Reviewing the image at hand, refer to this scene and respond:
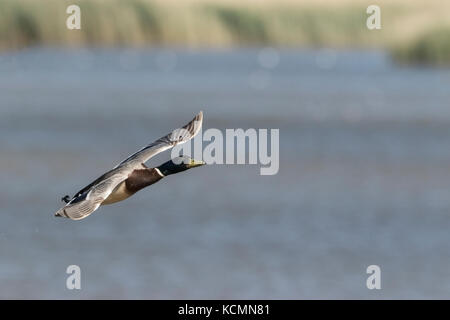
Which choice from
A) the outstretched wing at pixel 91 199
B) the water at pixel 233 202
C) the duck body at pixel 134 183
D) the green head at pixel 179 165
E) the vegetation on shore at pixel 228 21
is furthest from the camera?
the vegetation on shore at pixel 228 21

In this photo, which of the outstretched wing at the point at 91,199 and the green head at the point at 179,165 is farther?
the green head at the point at 179,165

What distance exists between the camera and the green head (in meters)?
5.16

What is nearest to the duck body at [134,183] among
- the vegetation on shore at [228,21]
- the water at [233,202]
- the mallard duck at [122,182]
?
the mallard duck at [122,182]

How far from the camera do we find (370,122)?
36.6 meters

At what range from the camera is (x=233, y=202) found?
21812 mm

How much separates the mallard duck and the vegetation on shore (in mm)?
17710

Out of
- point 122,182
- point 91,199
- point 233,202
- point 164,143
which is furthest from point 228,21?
point 91,199

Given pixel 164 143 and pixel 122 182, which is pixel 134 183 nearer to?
pixel 122 182

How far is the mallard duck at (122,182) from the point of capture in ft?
16.1

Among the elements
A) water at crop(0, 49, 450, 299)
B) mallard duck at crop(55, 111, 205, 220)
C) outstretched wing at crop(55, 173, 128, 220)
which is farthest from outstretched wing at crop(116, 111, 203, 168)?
water at crop(0, 49, 450, 299)

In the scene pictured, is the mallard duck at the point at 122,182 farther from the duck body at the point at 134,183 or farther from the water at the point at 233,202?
the water at the point at 233,202

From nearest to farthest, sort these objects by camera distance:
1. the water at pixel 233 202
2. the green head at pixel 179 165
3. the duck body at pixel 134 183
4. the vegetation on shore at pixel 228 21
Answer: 1. the duck body at pixel 134 183
2. the green head at pixel 179 165
3. the water at pixel 233 202
4. the vegetation on shore at pixel 228 21

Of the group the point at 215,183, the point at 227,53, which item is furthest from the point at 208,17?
the point at 227,53
